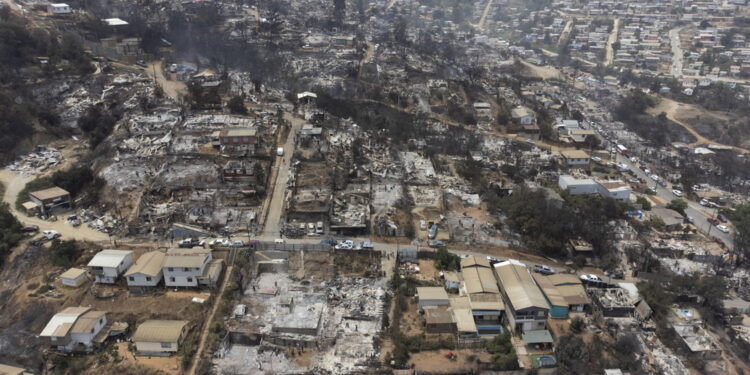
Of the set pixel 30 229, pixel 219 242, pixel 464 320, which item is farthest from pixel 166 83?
pixel 464 320

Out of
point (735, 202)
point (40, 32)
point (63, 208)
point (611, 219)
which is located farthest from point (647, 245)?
point (40, 32)

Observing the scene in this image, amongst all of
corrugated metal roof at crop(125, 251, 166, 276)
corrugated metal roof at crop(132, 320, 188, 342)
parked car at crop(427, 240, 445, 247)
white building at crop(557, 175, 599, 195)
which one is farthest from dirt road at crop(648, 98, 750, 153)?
corrugated metal roof at crop(132, 320, 188, 342)

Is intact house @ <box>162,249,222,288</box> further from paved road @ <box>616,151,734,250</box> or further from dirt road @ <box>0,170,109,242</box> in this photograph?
paved road @ <box>616,151,734,250</box>

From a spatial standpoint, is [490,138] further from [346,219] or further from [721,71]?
[721,71]

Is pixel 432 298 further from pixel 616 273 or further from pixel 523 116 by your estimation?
pixel 523 116

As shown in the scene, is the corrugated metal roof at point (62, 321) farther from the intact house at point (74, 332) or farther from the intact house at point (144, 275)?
the intact house at point (144, 275)

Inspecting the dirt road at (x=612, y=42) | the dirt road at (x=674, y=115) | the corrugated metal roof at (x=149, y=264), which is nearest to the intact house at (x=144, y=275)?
the corrugated metal roof at (x=149, y=264)

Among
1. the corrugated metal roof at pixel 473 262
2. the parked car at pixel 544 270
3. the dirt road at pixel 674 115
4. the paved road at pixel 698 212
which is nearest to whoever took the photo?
the corrugated metal roof at pixel 473 262
